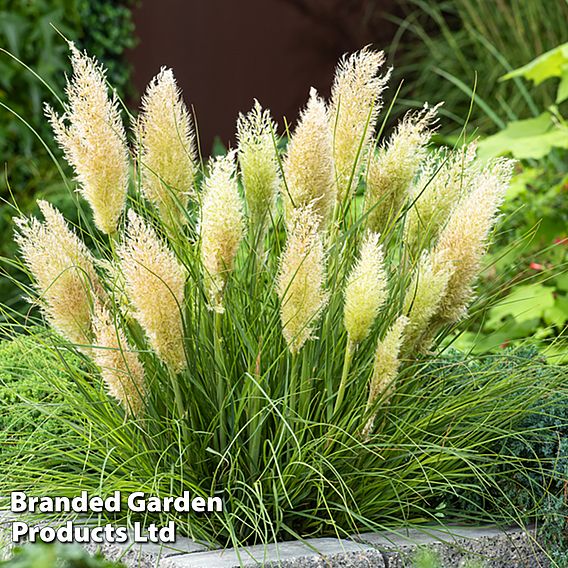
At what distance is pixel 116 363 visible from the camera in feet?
6.38

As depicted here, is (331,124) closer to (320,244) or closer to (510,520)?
(320,244)

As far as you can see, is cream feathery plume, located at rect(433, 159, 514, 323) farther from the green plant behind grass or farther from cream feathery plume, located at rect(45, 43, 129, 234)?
the green plant behind grass

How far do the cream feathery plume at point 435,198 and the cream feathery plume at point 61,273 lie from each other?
719 mm

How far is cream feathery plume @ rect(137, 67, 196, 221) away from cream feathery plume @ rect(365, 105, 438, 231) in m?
0.40

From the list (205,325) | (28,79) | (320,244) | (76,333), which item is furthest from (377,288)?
(28,79)

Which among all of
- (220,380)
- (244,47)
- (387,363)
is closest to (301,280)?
(387,363)

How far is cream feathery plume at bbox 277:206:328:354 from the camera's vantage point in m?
1.84

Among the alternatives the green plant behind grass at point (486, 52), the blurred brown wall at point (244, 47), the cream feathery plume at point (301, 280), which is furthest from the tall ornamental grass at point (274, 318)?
the blurred brown wall at point (244, 47)

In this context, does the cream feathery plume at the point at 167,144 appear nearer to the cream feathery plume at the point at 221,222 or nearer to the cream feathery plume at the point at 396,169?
the cream feathery plume at the point at 221,222

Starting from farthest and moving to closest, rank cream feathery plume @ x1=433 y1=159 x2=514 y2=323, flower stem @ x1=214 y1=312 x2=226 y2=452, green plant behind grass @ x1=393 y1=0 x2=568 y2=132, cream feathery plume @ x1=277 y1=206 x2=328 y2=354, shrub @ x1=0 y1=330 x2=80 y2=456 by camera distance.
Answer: green plant behind grass @ x1=393 y1=0 x2=568 y2=132 → shrub @ x1=0 y1=330 x2=80 y2=456 → flower stem @ x1=214 y1=312 x2=226 y2=452 → cream feathery plume @ x1=433 y1=159 x2=514 y2=323 → cream feathery plume @ x1=277 y1=206 x2=328 y2=354

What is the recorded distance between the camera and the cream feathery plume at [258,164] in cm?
201

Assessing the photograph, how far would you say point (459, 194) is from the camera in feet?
7.19

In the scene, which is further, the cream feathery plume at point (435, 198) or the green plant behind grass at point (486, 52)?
the green plant behind grass at point (486, 52)

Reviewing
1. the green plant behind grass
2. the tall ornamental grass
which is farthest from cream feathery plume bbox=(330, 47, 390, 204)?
the green plant behind grass
